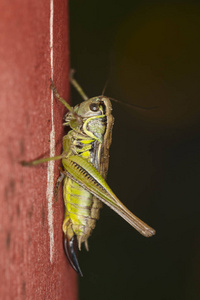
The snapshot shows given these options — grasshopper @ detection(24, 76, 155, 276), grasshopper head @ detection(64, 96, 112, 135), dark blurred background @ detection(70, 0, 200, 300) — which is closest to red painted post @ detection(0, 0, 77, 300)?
grasshopper @ detection(24, 76, 155, 276)

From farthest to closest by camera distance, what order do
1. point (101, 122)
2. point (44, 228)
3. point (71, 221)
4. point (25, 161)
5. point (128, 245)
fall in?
point (128, 245) → point (101, 122) → point (71, 221) → point (44, 228) → point (25, 161)

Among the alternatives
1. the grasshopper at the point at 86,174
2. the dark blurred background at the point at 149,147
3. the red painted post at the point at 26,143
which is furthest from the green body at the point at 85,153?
the dark blurred background at the point at 149,147

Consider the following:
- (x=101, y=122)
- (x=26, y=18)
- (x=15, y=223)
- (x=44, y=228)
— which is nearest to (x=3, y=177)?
(x=15, y=223)

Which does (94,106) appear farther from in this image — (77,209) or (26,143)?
(26,143)

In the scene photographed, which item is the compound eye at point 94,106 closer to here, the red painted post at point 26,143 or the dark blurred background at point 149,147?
the red painted post at point 26,143

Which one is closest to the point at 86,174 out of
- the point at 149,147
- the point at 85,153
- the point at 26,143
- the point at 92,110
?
the point at 85,153

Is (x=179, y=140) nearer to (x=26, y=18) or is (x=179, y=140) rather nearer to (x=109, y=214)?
(x=109, y=214)

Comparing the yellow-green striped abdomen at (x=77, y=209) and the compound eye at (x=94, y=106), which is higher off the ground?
the compound eye at (x=94, y=106)
